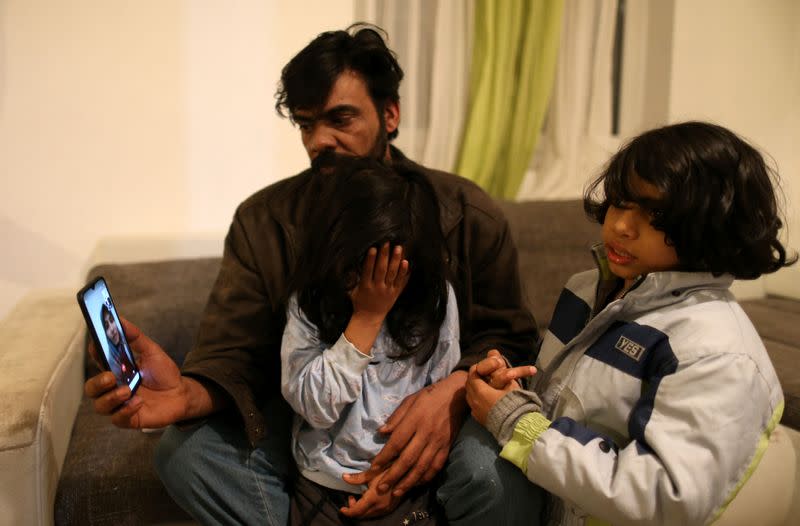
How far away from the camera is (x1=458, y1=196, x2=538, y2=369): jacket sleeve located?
147 cm

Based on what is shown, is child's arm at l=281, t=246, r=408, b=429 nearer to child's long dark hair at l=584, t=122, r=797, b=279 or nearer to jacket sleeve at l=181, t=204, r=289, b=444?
jacket sleeve at l=181, t=204, r=289, b=444

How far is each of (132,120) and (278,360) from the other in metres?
1.00

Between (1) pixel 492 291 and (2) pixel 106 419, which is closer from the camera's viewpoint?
(1) pixel 492 291

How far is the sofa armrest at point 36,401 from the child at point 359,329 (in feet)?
1.47

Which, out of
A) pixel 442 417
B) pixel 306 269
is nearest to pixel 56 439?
pixel 306 269

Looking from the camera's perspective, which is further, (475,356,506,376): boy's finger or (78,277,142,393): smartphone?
(475,356,506,376): boy's finger

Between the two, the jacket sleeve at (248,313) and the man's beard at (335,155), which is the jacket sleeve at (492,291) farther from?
the jacket sleeve at (248,313)

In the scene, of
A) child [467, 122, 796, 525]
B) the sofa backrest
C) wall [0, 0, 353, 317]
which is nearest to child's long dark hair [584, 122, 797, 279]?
child [467, 122, 796, 525]

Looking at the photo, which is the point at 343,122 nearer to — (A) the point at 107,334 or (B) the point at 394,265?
(B) the point at 394,265

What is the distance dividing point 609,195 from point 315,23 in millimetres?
1362

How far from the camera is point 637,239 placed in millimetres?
1105

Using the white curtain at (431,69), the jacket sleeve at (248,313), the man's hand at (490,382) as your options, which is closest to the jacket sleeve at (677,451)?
the man's hand at (490,382)

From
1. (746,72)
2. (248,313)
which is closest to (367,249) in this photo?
(248,313)

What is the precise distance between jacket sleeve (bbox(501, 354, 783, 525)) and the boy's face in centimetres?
17
